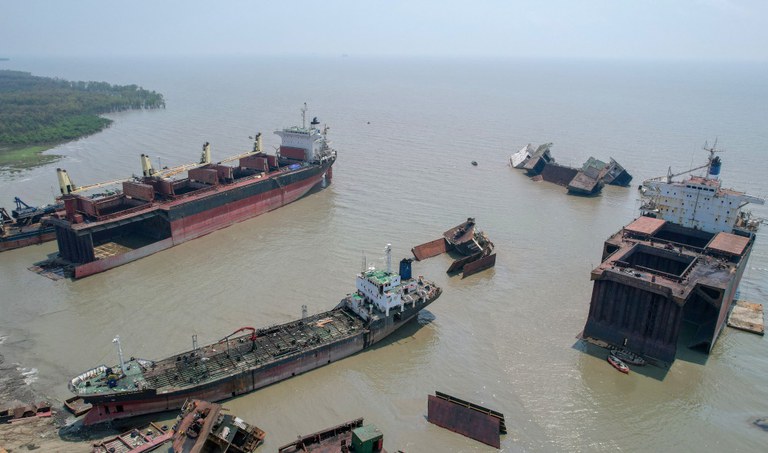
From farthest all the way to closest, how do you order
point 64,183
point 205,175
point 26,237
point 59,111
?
point 59,111 < point 205,175 < point 26,237 < point 64,183

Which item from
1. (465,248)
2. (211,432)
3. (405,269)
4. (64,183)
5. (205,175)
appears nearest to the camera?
(211,432)

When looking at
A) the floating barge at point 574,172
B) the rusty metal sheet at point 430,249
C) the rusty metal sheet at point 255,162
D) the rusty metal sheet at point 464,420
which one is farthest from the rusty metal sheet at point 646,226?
the rusty metal sheet at point 255,162

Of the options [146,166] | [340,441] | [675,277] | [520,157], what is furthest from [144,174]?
[520,157]

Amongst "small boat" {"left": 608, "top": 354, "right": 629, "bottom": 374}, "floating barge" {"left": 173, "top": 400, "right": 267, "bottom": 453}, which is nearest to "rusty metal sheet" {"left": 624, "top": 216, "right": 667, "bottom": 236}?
"small boat" {"left": 608, "top": 354, "right": 629, "bottom": 374}

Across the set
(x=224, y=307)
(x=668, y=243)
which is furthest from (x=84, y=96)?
(x=668, y=243)

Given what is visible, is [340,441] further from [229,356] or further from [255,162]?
[255,162]

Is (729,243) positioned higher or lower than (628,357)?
higher
